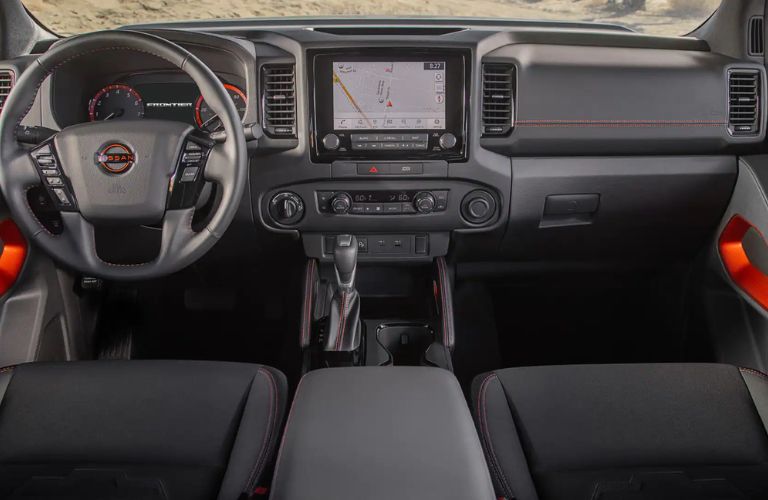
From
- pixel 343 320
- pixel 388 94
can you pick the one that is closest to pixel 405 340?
pixel 343 320

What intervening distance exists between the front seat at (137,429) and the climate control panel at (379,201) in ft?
2.20

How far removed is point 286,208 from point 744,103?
4.76 ft

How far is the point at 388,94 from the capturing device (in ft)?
5.80

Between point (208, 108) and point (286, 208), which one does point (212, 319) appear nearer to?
point (286, 208)

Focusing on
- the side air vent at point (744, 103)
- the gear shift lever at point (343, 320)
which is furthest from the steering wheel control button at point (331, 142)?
the side air vent at point (744, 103)

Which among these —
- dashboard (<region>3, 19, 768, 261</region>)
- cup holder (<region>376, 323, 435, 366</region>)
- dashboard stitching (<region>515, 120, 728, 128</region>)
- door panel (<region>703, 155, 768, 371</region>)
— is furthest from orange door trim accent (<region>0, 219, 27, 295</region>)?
door panel (<region>703, 155, 768, 371</region>)

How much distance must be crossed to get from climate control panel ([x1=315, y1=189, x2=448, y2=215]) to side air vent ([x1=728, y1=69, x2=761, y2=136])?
916mm

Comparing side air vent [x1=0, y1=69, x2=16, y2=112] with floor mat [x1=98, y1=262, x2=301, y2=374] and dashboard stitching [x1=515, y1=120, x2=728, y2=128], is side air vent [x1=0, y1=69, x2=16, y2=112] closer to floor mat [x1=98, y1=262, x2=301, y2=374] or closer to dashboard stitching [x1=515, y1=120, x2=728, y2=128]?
floor mat [x1=98, y1=262, x2=301, y2=374]

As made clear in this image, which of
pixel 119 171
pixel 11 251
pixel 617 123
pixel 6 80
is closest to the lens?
pixel 119 171

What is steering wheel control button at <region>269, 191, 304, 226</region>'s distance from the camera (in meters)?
1.92

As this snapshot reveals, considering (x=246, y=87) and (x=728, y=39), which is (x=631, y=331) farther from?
(x=246, y=87)

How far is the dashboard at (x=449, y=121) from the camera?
5.76ft

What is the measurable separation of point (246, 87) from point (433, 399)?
43.7 inches

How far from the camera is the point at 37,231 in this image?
1.34m
